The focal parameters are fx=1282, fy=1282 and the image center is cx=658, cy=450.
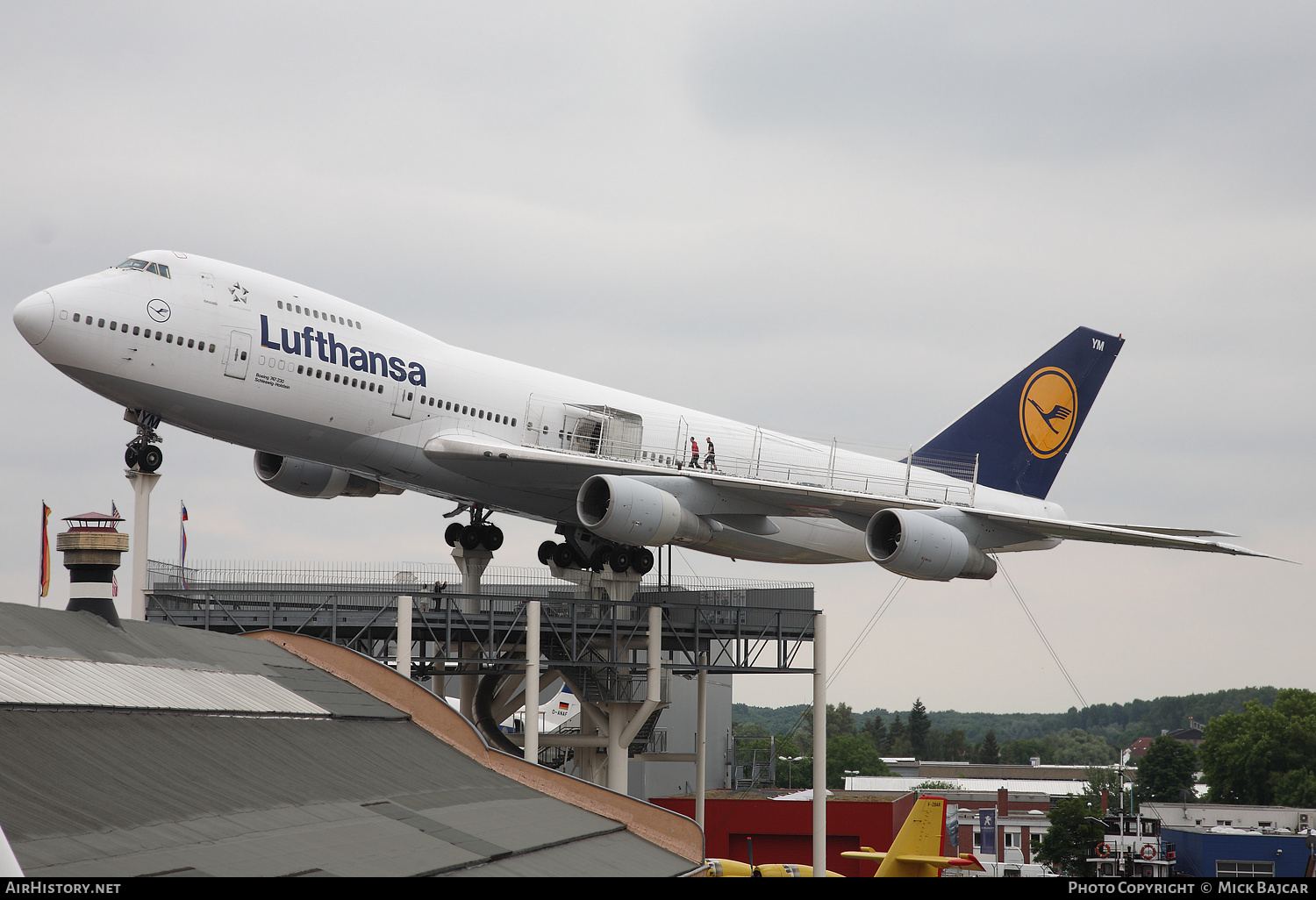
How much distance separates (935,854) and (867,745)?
13687cm

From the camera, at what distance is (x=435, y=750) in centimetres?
2408

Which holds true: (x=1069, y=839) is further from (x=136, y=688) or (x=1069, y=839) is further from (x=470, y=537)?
(x=136, y=688)

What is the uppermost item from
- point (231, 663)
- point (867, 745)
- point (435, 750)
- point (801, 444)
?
point (801, 444)

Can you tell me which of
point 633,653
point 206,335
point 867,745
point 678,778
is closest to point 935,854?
point 633,653

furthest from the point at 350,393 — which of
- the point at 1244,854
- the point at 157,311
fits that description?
the point at 1244,854

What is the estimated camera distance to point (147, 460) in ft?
105

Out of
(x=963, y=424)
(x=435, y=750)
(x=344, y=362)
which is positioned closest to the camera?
(x=435, y=750)

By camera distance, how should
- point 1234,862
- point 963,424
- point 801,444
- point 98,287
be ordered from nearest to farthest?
point 98,287, point 801,444, point 963,424, point 1234,862

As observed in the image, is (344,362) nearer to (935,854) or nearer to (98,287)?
(98,287)

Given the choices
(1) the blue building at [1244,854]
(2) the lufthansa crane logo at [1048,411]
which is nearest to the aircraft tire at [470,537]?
(2) the lufthansa crane logo at [1048,411]

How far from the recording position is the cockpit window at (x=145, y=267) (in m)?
30.2

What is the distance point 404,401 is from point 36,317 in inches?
365

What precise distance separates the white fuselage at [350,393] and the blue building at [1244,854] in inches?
1248

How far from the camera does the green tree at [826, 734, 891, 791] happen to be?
533ft
